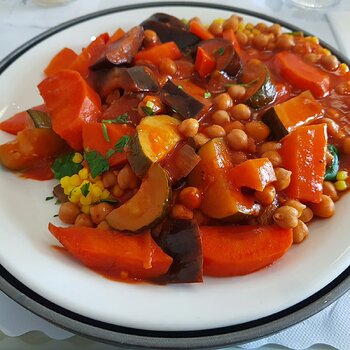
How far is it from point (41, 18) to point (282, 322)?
308 centimetres

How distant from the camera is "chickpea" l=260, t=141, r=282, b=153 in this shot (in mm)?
2332

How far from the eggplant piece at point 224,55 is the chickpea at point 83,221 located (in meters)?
1.09

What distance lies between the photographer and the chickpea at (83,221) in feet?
7.39

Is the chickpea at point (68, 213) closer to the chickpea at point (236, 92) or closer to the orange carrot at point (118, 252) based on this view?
the orange carrot at point (118, 252)

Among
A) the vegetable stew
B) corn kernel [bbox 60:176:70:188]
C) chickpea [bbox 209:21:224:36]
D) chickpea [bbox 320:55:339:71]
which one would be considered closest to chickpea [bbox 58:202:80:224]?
the vegetable stew

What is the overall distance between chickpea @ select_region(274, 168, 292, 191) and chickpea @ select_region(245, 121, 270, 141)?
246 millimetres

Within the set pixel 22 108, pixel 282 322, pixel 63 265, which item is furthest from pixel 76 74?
pixel 282 322

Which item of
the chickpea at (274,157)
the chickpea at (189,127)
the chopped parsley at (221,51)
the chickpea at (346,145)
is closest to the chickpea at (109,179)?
the chickpea at (189,127)

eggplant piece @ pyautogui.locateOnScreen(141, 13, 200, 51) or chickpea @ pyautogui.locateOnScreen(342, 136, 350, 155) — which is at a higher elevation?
eggplant piece @ pyautogui.locateOnScreen(141, 13, 200, 51)

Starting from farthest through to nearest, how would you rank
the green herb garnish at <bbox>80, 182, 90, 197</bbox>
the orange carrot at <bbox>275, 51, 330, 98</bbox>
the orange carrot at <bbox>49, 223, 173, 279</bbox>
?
the orange carrot at <bbox>275, 51, 330, 98</bbox> → the green herb garnish at <bbox>80, 182, 90, 197</bbox> → the orange carrot at <bbox>49, 223, 173, 279</bbox>

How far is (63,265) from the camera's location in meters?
2.04

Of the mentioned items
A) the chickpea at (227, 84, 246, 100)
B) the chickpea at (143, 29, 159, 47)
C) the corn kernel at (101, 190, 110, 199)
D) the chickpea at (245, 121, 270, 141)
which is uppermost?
the chickpea at (143, 29, 159, 47)

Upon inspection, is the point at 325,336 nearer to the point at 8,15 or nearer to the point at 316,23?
the point at 316,23

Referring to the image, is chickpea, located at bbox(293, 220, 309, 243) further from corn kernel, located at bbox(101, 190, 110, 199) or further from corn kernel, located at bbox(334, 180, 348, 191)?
corn kernel, located at bbox(101, 190, 110, 199)
